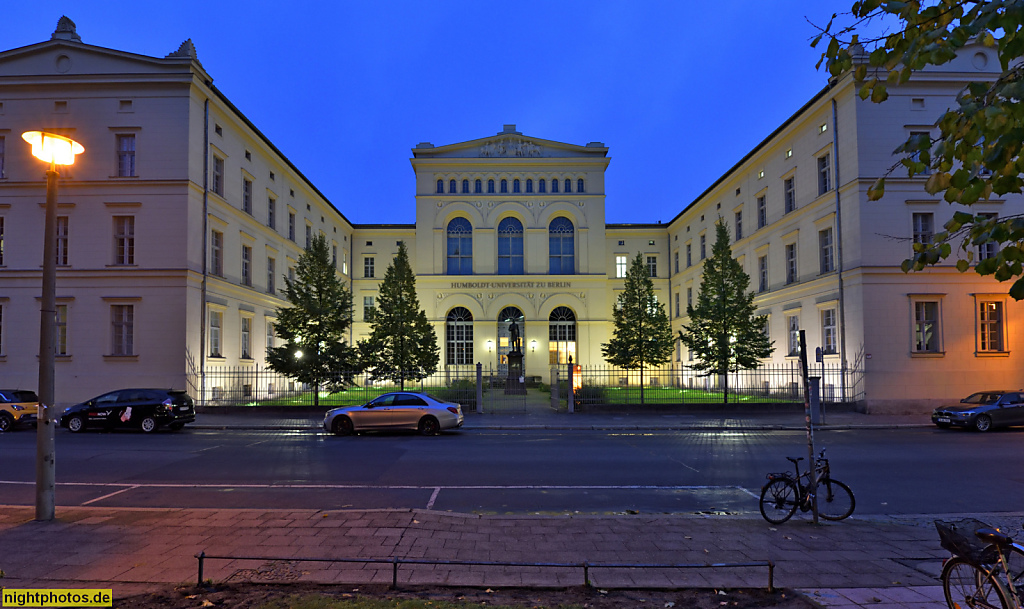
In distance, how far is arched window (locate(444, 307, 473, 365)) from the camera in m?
46.1

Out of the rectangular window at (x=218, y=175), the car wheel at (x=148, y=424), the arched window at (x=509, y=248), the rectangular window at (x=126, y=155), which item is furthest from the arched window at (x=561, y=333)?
the car wheel at (x=148, y=424)

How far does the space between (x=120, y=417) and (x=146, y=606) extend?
18.3m

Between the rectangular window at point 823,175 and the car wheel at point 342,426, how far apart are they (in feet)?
79.0

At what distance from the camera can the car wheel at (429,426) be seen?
64.0ft

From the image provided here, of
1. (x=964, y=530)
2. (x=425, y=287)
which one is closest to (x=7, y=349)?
(x=425, y=287)

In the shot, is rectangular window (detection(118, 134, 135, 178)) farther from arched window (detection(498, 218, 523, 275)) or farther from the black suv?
arched window (detection(498, 218, 523, 275))

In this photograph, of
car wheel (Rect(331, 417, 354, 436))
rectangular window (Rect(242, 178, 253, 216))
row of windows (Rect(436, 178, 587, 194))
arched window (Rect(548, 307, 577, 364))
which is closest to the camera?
car wheel (Rect(331, 417, 354, 436))

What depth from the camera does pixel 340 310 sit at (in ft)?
89.5

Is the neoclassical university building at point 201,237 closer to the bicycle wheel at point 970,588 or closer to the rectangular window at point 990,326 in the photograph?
the rectangular window at point 990,326

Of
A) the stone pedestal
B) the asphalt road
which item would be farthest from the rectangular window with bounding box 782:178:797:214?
the stone pedestal

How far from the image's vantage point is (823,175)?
95.7 ft

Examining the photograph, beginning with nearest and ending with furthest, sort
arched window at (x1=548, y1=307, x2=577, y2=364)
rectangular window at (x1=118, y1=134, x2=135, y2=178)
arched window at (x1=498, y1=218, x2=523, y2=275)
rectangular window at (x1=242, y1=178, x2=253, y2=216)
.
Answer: rectangular window at (x1=118, y1=134, x2=135, y2=178)
rectangular window at (x1=242, y1=178, x2=253, y2=216)
arched window at (x1=548, y1=307, x2=577, y2=364)
arched window at (x1=498, y1=218, x2=523, y2=275)

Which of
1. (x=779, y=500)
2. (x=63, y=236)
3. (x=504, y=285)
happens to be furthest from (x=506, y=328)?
(x=779, y=500)

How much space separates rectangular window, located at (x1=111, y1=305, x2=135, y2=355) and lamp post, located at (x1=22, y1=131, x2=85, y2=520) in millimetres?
20587
